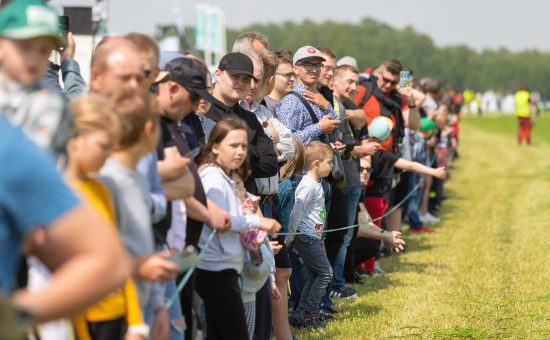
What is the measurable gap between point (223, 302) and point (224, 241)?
1.08 ft

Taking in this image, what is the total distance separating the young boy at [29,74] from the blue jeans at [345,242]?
716cm

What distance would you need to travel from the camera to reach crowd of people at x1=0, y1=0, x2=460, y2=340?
2795 mm

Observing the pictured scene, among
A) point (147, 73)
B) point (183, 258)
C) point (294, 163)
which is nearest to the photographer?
point (183, 258)

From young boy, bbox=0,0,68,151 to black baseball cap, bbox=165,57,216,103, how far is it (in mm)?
2207

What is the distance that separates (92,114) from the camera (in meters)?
3.67

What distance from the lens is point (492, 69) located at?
172 meters

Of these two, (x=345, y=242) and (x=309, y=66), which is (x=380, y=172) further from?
(x=309, y=66)

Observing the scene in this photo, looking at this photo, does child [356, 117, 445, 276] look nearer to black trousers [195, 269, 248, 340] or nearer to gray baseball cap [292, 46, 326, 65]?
gray baseball cap [292, 46, 326, 65]

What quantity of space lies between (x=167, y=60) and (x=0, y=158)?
126 inches

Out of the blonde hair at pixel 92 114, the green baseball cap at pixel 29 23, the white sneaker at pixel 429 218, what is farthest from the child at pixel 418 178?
the green baseball cap at pixel 29 23

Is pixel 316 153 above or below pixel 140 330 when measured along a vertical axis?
below

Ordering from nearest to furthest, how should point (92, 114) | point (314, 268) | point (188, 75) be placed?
point (92, 114) < point (188, 75) < point (314, 268)

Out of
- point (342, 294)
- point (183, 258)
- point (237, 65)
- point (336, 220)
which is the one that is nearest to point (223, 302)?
point (237, 65)

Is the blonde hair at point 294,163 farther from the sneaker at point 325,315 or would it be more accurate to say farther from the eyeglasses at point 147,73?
the eyeglasses at point 147,73
